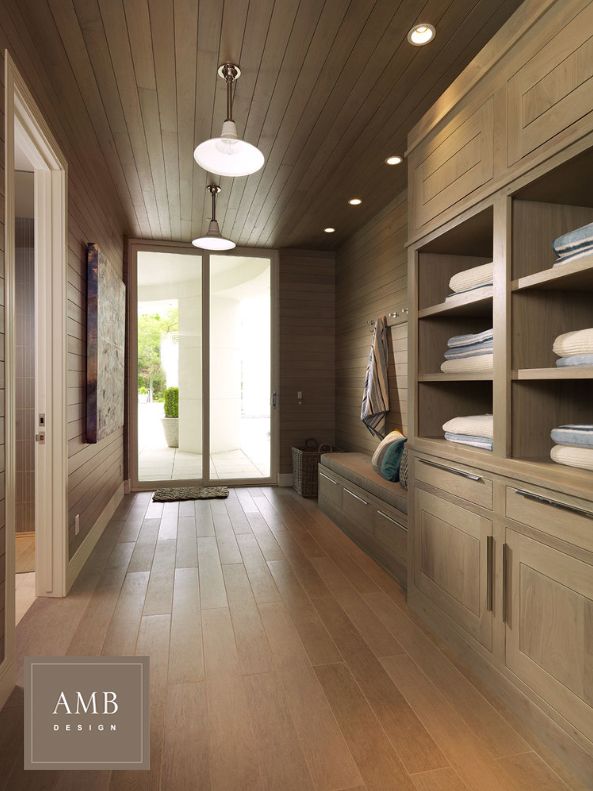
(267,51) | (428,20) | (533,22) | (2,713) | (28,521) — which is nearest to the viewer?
(533,22)

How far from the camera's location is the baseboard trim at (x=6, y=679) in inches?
72.5

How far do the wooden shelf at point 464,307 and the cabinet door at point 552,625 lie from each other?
0.96 meters

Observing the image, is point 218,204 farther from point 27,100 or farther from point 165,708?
point 165,708

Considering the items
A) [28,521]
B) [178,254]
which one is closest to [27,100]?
[28,521]

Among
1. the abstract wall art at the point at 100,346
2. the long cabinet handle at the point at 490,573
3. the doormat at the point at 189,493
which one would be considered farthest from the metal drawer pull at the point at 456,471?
the doormat at the point at 189,493

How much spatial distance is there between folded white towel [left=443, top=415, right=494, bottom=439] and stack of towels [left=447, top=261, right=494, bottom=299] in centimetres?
53

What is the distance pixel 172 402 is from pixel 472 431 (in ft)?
13.9

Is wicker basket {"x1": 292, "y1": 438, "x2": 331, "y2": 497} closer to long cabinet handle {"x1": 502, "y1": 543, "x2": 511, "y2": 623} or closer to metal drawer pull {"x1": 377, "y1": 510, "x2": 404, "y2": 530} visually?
metal drawer pull {"x1": 377, "y1": 510, "x2": 404, "y2": 530}

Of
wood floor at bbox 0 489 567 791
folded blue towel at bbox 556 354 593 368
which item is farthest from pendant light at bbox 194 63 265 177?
wood floor at bbox 0 489 567 791

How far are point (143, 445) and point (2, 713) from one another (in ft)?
13.0

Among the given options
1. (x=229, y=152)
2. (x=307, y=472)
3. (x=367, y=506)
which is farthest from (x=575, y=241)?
(x=307, y=472)

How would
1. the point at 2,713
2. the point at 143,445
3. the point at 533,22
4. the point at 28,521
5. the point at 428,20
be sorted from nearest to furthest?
1. the point at 533,22
2. the point at 2,713
3. the point at 428,20
4. the point at 28,521
5. the point at 143,445

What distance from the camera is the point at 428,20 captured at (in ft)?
7.05

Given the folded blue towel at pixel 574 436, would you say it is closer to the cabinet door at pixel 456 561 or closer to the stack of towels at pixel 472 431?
the stack of towels at pixel 472 431
